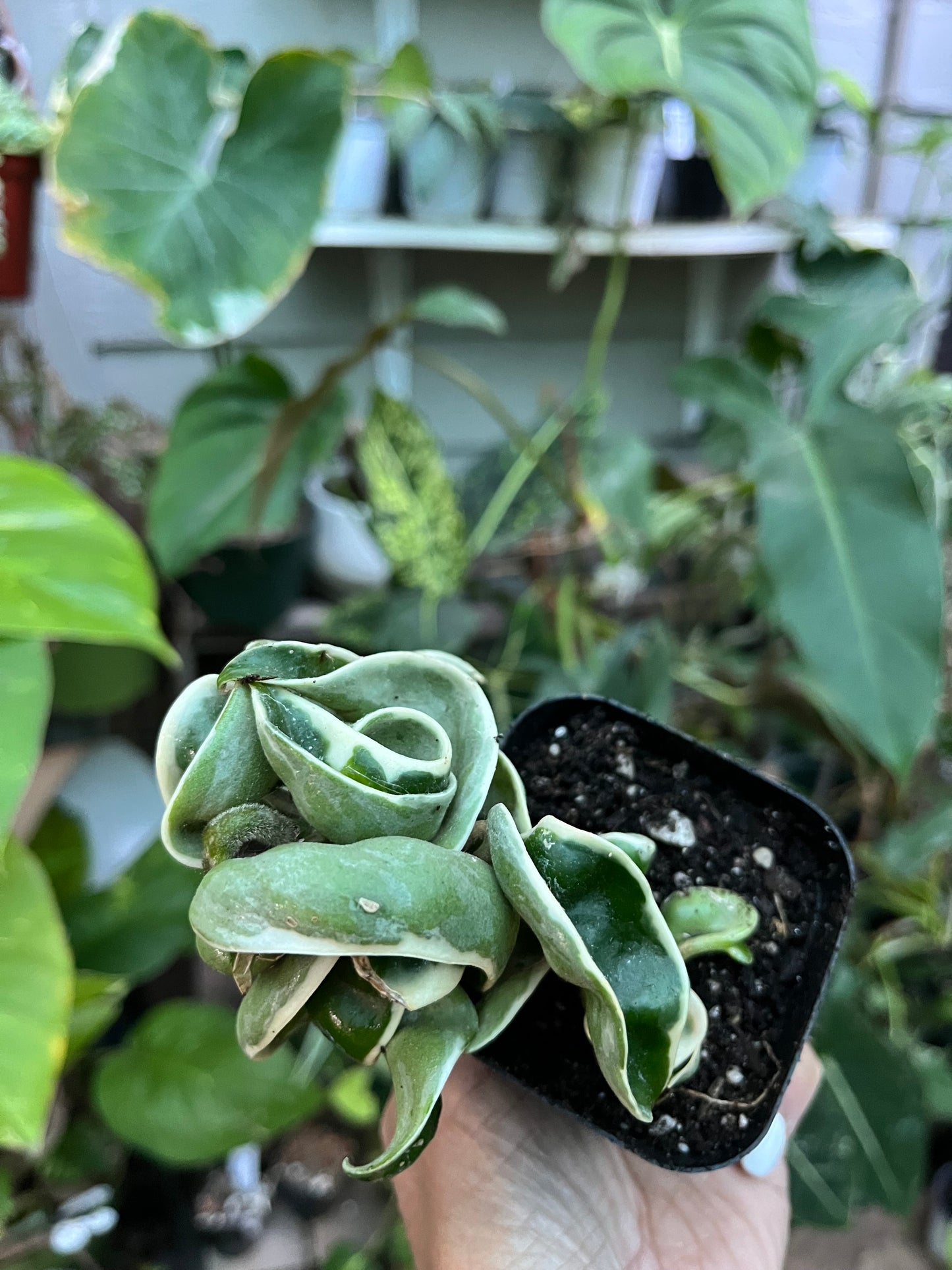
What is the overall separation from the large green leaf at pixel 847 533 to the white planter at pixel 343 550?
2.49ft

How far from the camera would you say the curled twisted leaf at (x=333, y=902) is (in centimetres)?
22

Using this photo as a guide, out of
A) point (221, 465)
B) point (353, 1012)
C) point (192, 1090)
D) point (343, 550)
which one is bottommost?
point (192, 1090)

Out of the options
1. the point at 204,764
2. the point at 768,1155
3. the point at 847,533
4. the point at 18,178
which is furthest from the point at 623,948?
the point at 18,178

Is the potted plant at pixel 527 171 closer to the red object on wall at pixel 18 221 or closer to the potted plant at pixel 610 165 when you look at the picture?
the potted plant at pixel 610 165

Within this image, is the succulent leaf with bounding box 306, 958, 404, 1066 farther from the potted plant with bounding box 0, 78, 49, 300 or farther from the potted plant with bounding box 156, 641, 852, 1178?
the potted plant with bounding box 0, 78, 49, 300

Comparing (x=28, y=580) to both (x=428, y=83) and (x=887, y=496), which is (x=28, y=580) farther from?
(x=428, y=83)

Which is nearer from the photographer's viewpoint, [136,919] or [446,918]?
[446,918]

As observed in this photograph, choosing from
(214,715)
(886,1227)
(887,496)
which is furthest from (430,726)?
(886,1227)

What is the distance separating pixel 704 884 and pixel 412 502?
0.60m

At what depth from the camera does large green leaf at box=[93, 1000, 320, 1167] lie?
2.70 ft

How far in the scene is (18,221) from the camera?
0.85 metres

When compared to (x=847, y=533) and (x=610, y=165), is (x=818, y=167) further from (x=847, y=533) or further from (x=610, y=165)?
(x=847, y=533)

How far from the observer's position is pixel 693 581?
1.27 meters

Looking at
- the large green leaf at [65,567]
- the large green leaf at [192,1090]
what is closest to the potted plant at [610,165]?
the large green leaf at [65,567]
